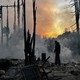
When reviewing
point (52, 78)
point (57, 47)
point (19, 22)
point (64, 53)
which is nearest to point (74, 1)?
point (64, 53)

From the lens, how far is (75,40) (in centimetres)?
5200

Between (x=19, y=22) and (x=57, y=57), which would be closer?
(x=57, y=57)

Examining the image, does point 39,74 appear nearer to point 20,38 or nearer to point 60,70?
point 60,70

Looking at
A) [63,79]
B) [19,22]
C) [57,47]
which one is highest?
[19,22]

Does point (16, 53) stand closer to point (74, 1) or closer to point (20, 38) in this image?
point (20, 38)

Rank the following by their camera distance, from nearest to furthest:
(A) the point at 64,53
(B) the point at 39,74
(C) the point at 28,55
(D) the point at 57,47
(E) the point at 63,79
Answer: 1. (B) the point at 39,74
2. (E) the point at 63,79
3. (C) the point at 28,55
4. (D) the point at 57,47
5. (A) the point at 64,53

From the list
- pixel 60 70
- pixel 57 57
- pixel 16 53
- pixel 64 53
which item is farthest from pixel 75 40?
pixel 60 70

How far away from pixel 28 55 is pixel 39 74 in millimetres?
7835

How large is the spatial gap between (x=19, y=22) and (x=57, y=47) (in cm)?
4351

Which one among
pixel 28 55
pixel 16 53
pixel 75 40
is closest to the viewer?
pixel 28 55

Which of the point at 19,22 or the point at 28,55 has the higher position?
the point at 19,22

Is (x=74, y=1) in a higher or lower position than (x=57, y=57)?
higher

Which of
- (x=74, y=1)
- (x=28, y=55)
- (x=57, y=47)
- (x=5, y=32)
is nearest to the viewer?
(x=28, y=55)

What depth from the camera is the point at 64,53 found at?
45.8m
